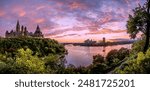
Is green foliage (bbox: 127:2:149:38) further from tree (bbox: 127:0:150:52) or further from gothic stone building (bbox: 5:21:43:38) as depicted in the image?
→ gothic stone building (bbox: 5:21:43:38)

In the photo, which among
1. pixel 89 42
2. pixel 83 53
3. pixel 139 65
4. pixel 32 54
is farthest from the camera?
pixel 89 42

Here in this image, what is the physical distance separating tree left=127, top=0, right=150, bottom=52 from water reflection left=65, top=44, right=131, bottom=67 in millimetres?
390

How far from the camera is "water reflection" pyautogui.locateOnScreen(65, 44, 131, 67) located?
499 inches

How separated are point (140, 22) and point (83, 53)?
4.52 feet

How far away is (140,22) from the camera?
41.9 ft

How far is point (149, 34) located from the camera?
499 inches

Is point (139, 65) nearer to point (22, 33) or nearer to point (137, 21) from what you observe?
point (137, 21)

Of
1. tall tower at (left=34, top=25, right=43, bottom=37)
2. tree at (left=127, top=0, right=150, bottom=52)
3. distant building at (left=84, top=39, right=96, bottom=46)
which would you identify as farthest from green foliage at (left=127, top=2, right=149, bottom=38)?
tall tower at (left=34, top=25, right=43, bottom=37)

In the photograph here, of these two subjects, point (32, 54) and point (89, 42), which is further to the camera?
point (89, 42)

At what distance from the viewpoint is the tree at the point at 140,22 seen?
12.6 metres

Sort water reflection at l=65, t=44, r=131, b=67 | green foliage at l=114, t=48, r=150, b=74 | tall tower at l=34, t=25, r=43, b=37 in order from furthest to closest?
tall tower at l=34, t=25, r=43, b=37, water reflection at l=65, t=44, r=131, b=67, green foliage at l=114, t=48, r=150, b=74

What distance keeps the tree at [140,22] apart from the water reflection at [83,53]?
1.28 ft

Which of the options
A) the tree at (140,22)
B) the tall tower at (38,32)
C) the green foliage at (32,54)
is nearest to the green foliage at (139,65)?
the tree at (140,22)

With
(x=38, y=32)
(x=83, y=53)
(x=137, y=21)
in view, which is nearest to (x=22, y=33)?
(x=38, y=32)
